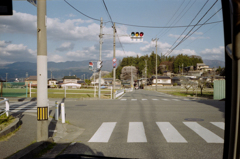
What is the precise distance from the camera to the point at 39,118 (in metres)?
5.82

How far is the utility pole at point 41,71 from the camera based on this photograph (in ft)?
18.8

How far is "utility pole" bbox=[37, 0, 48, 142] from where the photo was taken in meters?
5.72

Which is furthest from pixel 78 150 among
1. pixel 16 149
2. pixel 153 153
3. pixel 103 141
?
pixel 153 153

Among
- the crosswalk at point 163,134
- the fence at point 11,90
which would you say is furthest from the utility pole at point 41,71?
the fence at point 11,90

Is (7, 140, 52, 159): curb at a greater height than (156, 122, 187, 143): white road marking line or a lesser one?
greater

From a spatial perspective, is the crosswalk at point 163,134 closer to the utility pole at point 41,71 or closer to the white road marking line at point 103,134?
the white road marking line at point 103,134

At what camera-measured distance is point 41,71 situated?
5699 millimetres

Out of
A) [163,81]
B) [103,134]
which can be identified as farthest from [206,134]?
[163,81]

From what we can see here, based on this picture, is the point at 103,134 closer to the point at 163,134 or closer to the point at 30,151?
the point at 163,134

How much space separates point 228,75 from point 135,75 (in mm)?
133851

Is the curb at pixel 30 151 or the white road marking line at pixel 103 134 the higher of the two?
the curb at pixel 30 151

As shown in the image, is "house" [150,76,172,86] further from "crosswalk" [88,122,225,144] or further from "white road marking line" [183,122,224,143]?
"crosswalk" [88,122,225,144]

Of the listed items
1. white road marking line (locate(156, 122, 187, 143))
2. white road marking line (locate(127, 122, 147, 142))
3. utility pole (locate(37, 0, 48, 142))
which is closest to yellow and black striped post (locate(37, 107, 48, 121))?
utility pole (locate(37, 0, 48, 142))

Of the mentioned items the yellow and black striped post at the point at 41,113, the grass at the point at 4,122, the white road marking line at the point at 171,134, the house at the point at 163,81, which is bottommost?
the house at the point at 163,81
